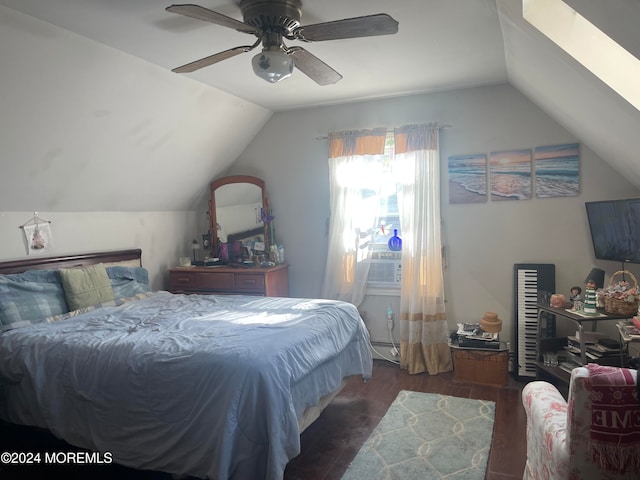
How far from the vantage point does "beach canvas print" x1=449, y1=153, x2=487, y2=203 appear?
12.6 ft

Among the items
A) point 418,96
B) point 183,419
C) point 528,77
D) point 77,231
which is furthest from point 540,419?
point 77,231

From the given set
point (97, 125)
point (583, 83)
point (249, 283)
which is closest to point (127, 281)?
point (249, 283)

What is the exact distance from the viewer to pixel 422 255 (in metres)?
3.93

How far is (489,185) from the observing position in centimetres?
383

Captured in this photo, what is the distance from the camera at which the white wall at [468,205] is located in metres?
→ 3.62

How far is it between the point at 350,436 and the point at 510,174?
250cm

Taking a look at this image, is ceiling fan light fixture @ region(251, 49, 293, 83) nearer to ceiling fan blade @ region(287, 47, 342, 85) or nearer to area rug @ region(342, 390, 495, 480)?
ceiling fan blade @ region(287, 47, 342, 85)

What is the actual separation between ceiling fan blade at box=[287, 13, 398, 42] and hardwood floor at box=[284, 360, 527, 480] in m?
2.27

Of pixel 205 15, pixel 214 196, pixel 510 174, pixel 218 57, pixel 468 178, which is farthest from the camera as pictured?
pixel 214 196

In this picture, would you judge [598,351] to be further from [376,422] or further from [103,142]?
[103,142]

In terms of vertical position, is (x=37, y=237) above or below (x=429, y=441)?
above

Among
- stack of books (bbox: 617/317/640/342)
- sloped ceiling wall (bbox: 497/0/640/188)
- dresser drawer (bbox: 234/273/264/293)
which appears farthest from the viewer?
dresser drawer (bbox: 234/273/264/293)

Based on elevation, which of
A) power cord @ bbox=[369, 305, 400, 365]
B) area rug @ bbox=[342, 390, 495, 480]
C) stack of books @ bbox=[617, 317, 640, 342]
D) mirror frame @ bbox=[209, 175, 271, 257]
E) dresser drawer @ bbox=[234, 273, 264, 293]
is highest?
mirror frame @ bbox=[209, 175, 271, 257]

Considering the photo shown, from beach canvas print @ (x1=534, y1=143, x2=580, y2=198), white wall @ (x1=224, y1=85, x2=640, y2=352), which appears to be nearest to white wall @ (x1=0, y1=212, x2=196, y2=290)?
white wall @ (x1=224, y1=85, x2=640, y2=352)
